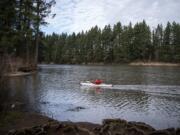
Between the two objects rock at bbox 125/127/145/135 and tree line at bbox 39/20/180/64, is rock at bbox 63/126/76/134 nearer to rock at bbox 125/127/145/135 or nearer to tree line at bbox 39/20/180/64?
rock at bbox 125/127/145/135

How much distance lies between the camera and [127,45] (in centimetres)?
11475

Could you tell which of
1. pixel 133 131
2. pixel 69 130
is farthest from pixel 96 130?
pixel 133 131

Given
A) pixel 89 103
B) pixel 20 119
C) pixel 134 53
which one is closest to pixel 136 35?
pixel 134 53

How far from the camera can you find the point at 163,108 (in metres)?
20.4

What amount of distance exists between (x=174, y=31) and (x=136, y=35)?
12.7 meters

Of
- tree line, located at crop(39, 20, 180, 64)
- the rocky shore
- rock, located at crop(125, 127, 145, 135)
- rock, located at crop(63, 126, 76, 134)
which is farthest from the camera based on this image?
tree line, located at crop(39, 20, 180, 64)

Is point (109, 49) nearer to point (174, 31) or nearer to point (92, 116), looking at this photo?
point (174, 31)

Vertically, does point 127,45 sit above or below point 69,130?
above

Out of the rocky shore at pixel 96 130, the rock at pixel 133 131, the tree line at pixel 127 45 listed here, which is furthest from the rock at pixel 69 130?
the tree line at pixel 127 45

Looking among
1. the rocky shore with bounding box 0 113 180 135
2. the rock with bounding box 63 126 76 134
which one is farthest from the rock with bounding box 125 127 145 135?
the rock with bounding box 63 126 76 134

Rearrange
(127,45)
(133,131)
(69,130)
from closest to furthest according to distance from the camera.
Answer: (133,131) < (69,130) < (127,45)

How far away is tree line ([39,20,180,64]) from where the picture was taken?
369 feet

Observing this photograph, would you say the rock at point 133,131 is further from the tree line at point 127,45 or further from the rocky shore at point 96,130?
the tree line at point 127,45

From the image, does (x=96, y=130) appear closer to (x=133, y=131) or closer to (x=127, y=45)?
(x=133, y=131)
